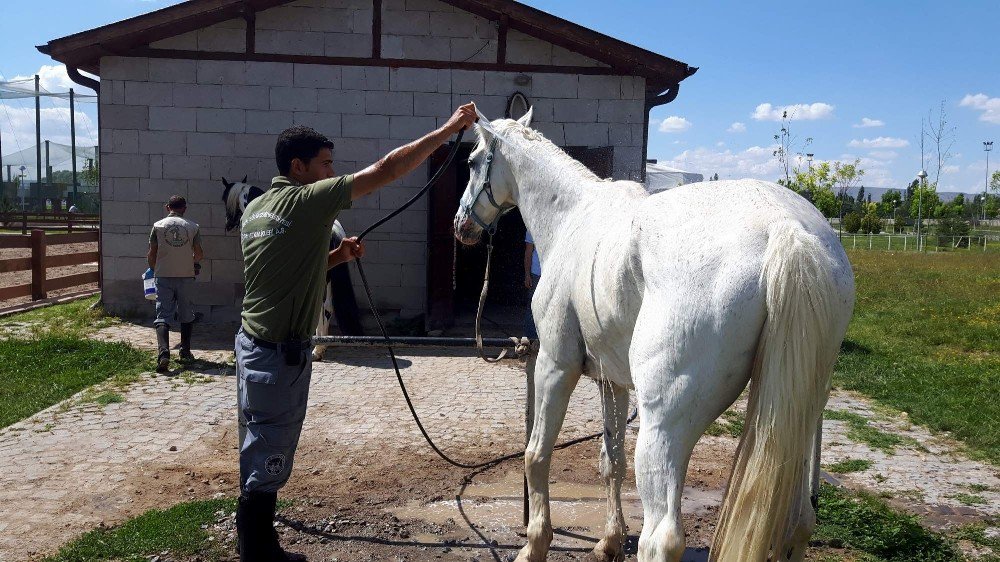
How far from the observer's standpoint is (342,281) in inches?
346

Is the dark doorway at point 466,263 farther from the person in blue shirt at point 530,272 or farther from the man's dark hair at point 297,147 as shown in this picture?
the man's dark hair at point 297,147

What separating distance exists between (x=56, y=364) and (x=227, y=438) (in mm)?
3168

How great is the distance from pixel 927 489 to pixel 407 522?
330 centimetres

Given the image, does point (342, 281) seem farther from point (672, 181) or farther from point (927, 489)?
point (672, 181)

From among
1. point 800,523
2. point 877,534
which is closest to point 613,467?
point 800,523

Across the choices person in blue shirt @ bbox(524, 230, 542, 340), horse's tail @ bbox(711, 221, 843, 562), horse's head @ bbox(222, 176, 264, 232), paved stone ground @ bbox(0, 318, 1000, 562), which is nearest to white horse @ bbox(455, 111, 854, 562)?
A: horse's tail @ bbox(711, 221, 843, 562)

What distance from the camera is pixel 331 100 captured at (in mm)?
10086

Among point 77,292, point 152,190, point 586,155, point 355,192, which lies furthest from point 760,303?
point 77,292

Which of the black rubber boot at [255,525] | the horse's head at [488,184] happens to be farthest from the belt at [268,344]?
the horse's head at [488,184]

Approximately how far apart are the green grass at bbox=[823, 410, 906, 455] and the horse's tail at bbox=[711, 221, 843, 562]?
3.93m

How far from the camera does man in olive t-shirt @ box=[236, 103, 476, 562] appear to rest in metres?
3.05

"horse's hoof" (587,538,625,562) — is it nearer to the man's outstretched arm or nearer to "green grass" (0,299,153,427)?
the man's outstretched arm

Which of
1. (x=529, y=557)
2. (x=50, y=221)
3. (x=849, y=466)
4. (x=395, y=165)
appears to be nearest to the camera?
(x=395, y=165)

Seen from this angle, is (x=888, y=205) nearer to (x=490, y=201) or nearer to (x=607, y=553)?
(x=490, y=201)
